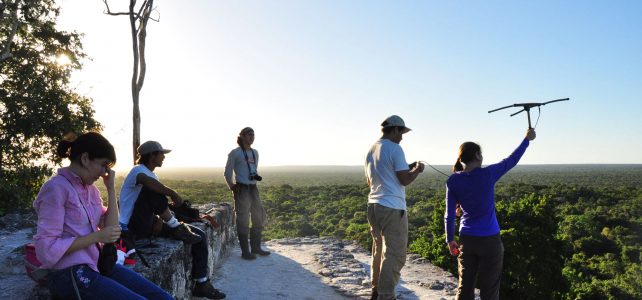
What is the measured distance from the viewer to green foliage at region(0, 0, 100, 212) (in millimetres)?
13336

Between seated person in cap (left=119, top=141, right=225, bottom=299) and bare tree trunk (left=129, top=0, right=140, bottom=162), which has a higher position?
bare tree trunk (left=129, top=0, right=140, bottom=162)

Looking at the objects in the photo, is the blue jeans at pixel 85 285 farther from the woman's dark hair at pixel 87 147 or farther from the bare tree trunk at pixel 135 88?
the bare tree trunk at pixel 135 88

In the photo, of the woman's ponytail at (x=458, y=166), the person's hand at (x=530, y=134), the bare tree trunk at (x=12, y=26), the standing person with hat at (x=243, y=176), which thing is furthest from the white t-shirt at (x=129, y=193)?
the bare tree trunk at (x=12, y=26)

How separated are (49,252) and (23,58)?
48.1ft

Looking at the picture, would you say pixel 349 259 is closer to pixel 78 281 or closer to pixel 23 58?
pixel 78 281

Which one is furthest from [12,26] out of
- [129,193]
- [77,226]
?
[77,226]

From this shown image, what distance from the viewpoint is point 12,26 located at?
14.2 m

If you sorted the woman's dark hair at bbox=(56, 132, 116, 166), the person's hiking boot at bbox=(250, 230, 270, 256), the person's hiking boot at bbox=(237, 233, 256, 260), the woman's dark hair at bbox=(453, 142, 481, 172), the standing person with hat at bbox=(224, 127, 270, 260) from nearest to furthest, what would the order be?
the woman's dark hair at bbox=(56, 132, 116, 166) < the woman's dark hair at bbox=(453, 142, 481, 172) < the standing person with hat at bbox=(224, 127, 270, 260) < the person's hiking boot at bbox=(237, 233, 256, 260) < the person's hiking boot at bbox=(250, 230, 270, 256)

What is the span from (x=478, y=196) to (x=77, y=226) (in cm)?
296

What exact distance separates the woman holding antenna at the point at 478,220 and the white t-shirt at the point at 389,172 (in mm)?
635

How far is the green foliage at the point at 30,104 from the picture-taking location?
13.3m

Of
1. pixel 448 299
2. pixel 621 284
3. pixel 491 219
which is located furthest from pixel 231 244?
pixel 621 284

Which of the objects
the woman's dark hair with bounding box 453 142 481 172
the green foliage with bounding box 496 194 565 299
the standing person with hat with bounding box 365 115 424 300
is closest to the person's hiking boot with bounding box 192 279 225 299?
the standing person with hat with bounding box 365 115 424 300

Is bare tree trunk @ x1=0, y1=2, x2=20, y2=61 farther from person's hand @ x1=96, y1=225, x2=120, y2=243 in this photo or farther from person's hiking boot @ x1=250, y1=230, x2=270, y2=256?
person's hand @ x1=96, y1=225, x2=120, y2=243
